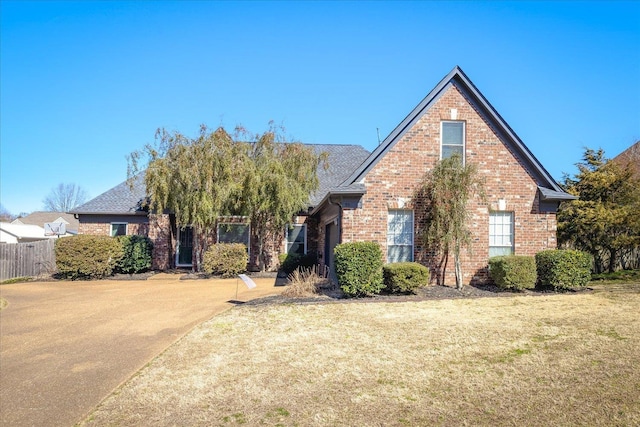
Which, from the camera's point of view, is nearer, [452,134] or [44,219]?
[452,134]

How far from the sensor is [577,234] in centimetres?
1698

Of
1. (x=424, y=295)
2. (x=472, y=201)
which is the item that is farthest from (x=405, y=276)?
(x=472, y=201)

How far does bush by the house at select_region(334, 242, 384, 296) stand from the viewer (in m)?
10.8

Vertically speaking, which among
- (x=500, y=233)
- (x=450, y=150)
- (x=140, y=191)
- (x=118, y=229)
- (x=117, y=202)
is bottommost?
(x=118, y=229)

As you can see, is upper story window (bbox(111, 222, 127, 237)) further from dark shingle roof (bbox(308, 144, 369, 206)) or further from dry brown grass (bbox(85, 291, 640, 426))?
dry brown grass (bbox(85, 291, 640, 426))

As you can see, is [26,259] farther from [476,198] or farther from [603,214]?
[603,214]

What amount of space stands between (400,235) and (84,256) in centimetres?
1190

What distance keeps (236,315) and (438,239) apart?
612 centimetres

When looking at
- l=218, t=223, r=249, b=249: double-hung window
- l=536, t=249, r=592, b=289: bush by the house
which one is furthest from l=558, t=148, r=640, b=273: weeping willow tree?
l=218, t=223, r=249, b=249: double-hung window

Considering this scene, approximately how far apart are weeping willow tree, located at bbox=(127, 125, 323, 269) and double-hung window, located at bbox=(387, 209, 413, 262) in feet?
17.0

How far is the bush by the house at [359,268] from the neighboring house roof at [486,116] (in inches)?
86.8

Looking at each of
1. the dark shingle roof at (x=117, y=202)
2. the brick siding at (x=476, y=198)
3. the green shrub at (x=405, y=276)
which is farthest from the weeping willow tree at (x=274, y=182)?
the green shrub at (x=405, y=276)

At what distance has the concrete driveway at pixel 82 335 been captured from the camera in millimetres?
5082

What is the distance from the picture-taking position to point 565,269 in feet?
39.0
